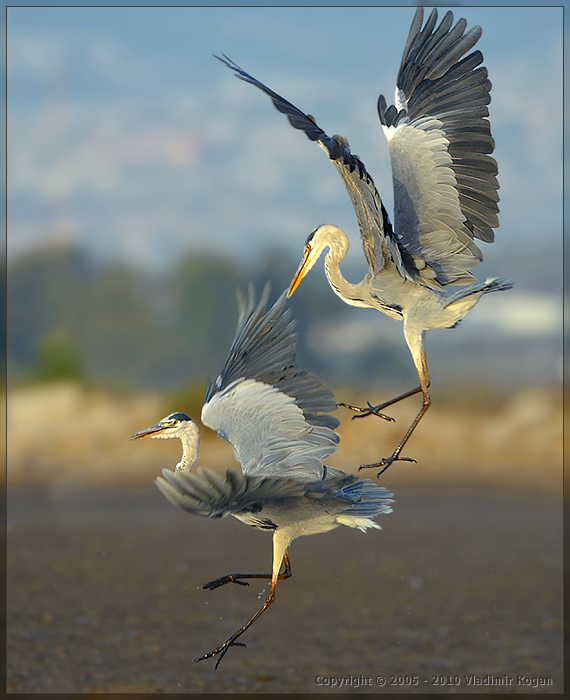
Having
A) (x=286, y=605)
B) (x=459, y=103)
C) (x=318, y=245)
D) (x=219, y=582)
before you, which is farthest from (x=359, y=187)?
(x=286, y=605)

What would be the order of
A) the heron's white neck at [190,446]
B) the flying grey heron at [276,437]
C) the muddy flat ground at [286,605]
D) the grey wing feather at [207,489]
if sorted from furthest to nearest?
the muddy flat ground at [286,605]
the heron's white neck at [190,446]
the flying grey heron at [276,437]
the grey wing feather at [207,489]

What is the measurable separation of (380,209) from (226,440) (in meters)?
0.99

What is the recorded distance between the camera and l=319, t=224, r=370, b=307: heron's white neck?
3.14m

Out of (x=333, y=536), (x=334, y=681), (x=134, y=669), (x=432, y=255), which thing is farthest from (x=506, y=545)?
(x=432, y=255)

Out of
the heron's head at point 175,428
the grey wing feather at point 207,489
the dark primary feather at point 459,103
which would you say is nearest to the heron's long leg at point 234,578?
the grey wing feather at point 207,489

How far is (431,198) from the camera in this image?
3346 mm

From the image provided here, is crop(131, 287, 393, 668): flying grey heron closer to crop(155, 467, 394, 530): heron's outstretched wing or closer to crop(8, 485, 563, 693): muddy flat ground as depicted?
crop(155, 467, 394, 530): heron's outstretched wing

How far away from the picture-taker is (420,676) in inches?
365

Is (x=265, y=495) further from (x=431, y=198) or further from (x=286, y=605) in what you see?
(x=286, y=605)

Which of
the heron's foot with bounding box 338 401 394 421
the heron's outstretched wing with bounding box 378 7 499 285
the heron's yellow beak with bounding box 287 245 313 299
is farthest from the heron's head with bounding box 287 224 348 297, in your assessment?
the heron's foot with bounding box 338 401 394 421

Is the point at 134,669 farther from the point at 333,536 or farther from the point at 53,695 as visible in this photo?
the point at 333,536

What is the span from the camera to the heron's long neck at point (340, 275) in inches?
124

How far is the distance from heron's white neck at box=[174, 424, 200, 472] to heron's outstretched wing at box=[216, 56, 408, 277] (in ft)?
3.02

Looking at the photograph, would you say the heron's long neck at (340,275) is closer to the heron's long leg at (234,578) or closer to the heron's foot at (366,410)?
the heron's foot at (366,410)
